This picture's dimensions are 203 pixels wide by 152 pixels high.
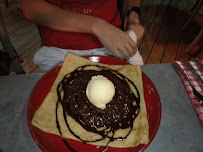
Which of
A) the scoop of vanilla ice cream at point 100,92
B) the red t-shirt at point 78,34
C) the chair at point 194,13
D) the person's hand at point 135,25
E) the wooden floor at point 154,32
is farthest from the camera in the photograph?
→ the chair at point 194,13

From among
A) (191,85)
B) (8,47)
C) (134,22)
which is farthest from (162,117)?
(8,47)

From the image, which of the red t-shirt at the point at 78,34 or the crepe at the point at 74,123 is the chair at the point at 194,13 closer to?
the red t-shirt at the point at 78,34

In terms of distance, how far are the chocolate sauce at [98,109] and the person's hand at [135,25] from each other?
497 mm

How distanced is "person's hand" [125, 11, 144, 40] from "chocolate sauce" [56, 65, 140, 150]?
497 mm

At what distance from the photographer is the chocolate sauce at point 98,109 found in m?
0.78

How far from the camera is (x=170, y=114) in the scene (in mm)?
854

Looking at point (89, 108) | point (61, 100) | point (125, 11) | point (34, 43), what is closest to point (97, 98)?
point (89, 108)

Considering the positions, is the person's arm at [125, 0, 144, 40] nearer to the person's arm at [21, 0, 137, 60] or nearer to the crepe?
the person's arm at [21, 0, 137, 60]

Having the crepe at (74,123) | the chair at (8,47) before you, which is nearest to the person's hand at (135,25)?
the crepe at (74,123)

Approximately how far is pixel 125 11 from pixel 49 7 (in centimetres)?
63

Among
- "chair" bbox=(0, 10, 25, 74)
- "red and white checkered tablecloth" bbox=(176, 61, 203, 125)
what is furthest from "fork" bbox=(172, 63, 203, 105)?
"chair" bbox=(0, 10, 25, 74)

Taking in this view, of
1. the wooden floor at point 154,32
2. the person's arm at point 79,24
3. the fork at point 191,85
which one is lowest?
the wooden floor at point 154,32

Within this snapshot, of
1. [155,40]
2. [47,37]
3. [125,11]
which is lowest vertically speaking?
[155,40]

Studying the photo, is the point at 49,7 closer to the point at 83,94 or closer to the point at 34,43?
the point at 83,94
